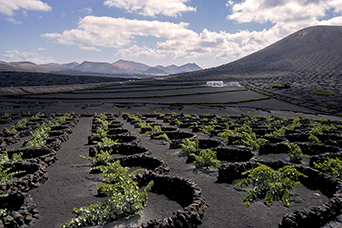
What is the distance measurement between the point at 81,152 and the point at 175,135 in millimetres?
10534

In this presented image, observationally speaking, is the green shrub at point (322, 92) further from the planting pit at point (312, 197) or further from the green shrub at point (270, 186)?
the green shrub at point (270, 186)

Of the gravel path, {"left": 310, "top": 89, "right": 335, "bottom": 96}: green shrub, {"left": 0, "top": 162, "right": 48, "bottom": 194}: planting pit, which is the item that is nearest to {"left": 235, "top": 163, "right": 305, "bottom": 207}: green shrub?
the gravel path

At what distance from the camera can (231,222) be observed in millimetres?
9406

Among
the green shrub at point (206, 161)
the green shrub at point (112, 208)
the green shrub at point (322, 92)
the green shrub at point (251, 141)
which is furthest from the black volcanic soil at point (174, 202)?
the green shrub at point (322, 92)

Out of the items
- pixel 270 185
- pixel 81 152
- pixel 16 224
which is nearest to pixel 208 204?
pixel 270 185

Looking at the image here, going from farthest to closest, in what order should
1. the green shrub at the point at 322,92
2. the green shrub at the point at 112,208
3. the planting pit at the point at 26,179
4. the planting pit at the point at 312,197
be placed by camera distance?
the green shrub at the point at 322,92 < the planting pit at the point at 26,179 < the green shrub at the point at 112,208 < the planting pit at the point at 312,197

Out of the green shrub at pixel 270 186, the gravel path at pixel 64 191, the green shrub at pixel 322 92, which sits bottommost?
the green shrub at pixel 322 92

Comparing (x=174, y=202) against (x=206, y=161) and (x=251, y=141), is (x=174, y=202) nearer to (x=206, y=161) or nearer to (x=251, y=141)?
(x=206, y=161)

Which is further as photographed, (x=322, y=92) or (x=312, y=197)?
(x=322, y=92)

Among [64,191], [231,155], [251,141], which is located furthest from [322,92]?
[64,191]

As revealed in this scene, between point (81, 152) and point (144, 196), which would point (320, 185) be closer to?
point (144, 196)

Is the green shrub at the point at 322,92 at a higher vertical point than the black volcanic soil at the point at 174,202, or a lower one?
lower

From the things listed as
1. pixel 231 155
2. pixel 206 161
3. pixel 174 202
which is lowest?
pixel 231 155

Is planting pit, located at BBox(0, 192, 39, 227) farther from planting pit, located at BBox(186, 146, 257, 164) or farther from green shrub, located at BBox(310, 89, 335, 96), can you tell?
green shrub, located at BBox(310, 89, 335, 96)
